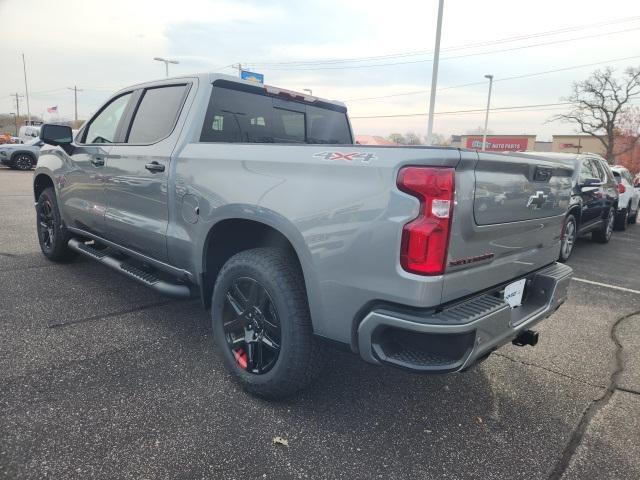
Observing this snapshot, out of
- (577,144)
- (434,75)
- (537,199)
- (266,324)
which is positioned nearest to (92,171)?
(266,324)

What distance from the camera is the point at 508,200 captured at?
7.61 feet

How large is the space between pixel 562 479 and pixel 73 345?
121 inches

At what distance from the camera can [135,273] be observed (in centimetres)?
353

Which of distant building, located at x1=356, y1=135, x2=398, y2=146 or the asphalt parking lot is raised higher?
distant building, located at x1=356, y1=135, x2=398, y2=146

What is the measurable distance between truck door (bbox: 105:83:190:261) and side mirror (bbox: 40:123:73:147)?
93 cm

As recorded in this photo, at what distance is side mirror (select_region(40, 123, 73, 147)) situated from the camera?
4.31 meters

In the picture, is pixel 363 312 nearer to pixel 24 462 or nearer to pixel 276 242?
pixel 276 242

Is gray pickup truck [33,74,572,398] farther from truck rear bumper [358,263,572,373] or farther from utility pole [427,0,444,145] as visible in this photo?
utility pole [427,0,444,145]

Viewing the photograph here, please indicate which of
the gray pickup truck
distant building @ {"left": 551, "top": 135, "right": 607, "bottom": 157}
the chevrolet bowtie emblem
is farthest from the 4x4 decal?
distant building @ {"left": 551, "top": 135, "right": 607, "bottom": 157}

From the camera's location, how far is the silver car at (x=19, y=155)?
1820 cm

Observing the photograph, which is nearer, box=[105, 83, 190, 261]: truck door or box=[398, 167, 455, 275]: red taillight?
box=[398, 167, 455, 275]: red taillight

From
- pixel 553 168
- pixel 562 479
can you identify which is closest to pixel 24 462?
pixel 562 479

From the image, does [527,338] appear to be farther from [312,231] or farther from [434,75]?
[434,75]

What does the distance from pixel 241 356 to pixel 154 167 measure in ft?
4.79
